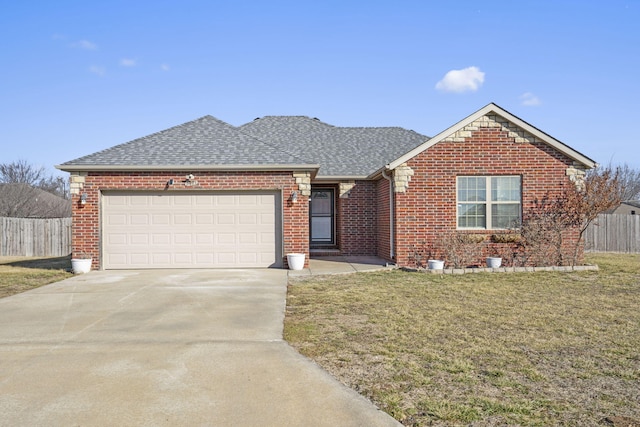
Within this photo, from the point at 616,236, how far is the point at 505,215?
37.2 feet

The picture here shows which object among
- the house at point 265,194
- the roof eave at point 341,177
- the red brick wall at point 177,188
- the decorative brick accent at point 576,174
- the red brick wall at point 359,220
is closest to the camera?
the red brick wall at point 177,188

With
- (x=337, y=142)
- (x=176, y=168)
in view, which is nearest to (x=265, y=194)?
(x=176, y=168)

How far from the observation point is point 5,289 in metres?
10.8

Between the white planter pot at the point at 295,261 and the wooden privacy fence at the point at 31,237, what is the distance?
14.0 meters

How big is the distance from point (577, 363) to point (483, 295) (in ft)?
14.3

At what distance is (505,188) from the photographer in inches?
567

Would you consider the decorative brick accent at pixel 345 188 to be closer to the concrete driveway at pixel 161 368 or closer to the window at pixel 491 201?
the window at pixel 491 201

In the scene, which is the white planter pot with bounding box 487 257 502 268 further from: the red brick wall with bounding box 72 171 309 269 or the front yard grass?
the red brick wall with bounding box 72 171 309 269

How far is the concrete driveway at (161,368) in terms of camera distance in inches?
159

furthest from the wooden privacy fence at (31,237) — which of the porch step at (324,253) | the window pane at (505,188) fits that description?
the window pane at (505,188)

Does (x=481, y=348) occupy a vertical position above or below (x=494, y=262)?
below

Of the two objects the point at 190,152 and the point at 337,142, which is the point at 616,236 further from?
the point at 190,152

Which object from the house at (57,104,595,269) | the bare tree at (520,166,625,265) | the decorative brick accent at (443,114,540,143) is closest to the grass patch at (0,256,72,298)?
the house at (57,104,595,269)

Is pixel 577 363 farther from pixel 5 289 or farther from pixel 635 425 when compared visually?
pixel 5 289
